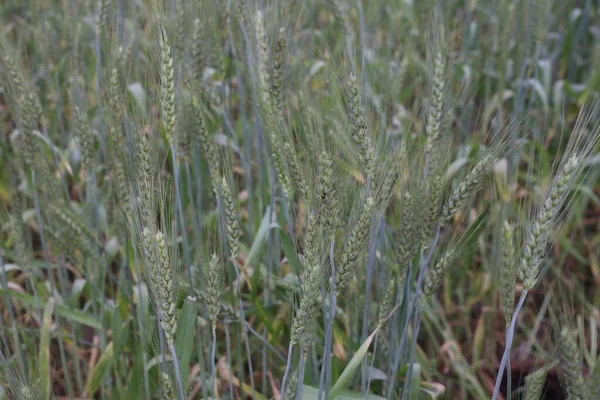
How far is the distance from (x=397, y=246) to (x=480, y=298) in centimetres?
104

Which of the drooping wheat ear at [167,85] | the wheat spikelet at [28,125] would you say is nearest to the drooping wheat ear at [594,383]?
the drooping wheat ear at [167,85]

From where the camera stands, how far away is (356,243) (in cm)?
112

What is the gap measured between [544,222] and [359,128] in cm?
35

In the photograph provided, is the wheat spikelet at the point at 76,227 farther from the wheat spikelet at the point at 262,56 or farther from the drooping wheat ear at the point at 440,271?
the drooping wheat ear at the point at 440,271

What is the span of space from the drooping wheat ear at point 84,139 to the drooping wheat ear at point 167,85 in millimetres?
447

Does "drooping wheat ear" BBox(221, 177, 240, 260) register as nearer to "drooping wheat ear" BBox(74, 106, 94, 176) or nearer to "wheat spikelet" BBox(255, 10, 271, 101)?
"wheat spikelet" BBox(255, 10, 271, 101)

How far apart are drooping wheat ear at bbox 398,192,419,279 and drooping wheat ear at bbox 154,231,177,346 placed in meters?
0.46

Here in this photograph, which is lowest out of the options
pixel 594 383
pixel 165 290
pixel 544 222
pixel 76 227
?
pixel 594 383

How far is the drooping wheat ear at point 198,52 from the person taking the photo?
5.36 feet

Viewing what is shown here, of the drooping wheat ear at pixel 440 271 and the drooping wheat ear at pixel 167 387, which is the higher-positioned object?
the drooping wheat ear at pixel 440 271

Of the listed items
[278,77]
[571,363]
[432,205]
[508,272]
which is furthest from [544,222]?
[278,77]

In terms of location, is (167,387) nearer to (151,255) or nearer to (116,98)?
(151,255)

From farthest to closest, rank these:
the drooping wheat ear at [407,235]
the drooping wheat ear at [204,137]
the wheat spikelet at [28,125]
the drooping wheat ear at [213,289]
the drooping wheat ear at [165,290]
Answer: the wheat spikelet at [28,125] < the drooping wheat ear at [204,137] < the drooping wheat ear at [407,235] < the drooping wheat ear at [213,289] < the drooping wheat ear at [165,290]

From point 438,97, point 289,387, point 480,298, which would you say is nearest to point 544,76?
point 480,298
